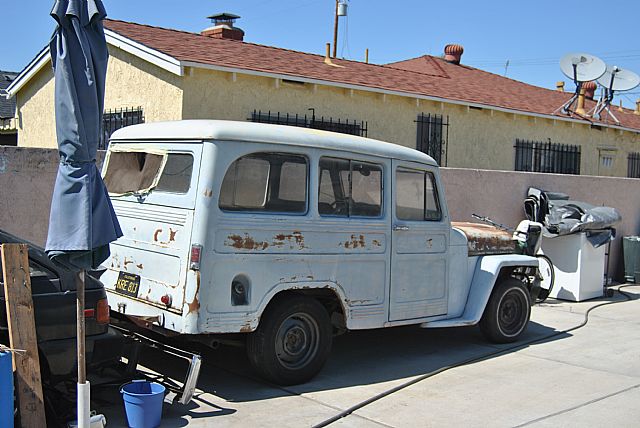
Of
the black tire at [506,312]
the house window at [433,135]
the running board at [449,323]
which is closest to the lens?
the running board at [449,323]

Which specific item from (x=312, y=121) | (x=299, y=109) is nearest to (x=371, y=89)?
(x=312, y=121)

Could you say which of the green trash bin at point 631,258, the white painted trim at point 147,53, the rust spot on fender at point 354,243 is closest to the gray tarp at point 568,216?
A: the green trash bin at point 631,258

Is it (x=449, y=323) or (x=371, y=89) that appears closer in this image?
(x=449, y=323)

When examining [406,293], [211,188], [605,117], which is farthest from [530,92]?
[211,188]

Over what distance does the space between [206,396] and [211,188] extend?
1.78 m

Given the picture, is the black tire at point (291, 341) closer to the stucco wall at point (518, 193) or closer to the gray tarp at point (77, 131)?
the gray tarp at point (77, 131)

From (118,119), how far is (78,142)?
9053mm

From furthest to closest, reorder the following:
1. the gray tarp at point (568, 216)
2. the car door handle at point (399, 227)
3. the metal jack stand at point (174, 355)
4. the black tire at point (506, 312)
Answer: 1. the gray tarp at point (568, 216)
2. the black tire at point (506, 312)
3. the car door handle at point (399, 227)
4. the metal jack stand at point (174, 355)

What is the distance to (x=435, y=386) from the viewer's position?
22.4 ft

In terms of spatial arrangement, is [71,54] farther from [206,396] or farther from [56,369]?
[206,396]

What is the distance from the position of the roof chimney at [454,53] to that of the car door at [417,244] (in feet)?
51.4

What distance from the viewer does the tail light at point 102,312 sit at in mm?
5323

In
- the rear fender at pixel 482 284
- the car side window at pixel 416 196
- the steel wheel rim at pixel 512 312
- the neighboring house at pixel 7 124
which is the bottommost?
the steel wheel rim at pixel 512 312

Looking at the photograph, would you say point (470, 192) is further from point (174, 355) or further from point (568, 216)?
point (174, 355)
